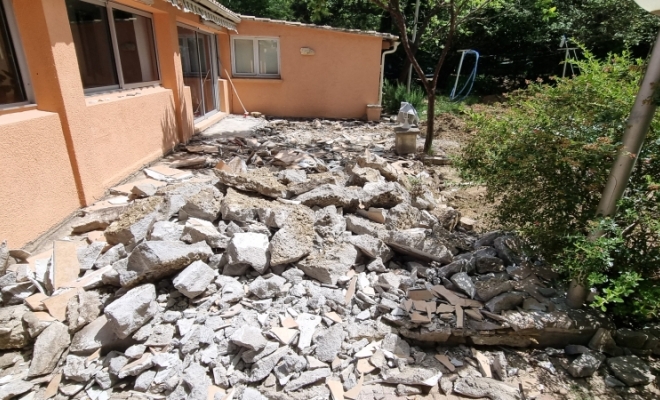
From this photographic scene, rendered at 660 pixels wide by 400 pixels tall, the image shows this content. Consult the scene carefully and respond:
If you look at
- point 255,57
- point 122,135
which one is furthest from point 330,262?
point 255,57

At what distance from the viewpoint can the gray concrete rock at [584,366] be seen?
2.53 meters

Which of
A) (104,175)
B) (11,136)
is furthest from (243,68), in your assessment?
(11,136)

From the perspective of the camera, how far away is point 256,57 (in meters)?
11.2

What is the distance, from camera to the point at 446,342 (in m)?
2.72

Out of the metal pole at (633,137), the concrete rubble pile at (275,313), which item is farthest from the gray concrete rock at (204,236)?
the metal pole at (633,137)

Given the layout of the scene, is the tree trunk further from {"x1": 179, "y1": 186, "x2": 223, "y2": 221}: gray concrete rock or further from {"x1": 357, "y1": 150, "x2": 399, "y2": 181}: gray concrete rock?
{"x1": 179, "y1": 186, "x2": 223, "y2": 221}: gray concrete rock

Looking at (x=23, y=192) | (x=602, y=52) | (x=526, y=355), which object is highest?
(x=602, y=52)

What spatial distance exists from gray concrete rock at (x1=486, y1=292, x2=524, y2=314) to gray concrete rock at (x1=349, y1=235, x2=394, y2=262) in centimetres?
98

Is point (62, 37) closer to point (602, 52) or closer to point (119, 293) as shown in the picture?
point (119, 293)

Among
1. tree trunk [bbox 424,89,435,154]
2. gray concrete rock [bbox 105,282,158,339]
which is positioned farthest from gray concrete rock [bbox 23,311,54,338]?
tree trunk [bbox 424,89,435,154]

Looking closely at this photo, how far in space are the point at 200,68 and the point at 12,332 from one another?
7879 mm

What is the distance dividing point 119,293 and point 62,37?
297 cm

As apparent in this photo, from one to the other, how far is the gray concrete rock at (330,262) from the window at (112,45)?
3924 millimetres

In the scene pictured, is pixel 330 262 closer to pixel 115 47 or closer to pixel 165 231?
pixel 165 231
